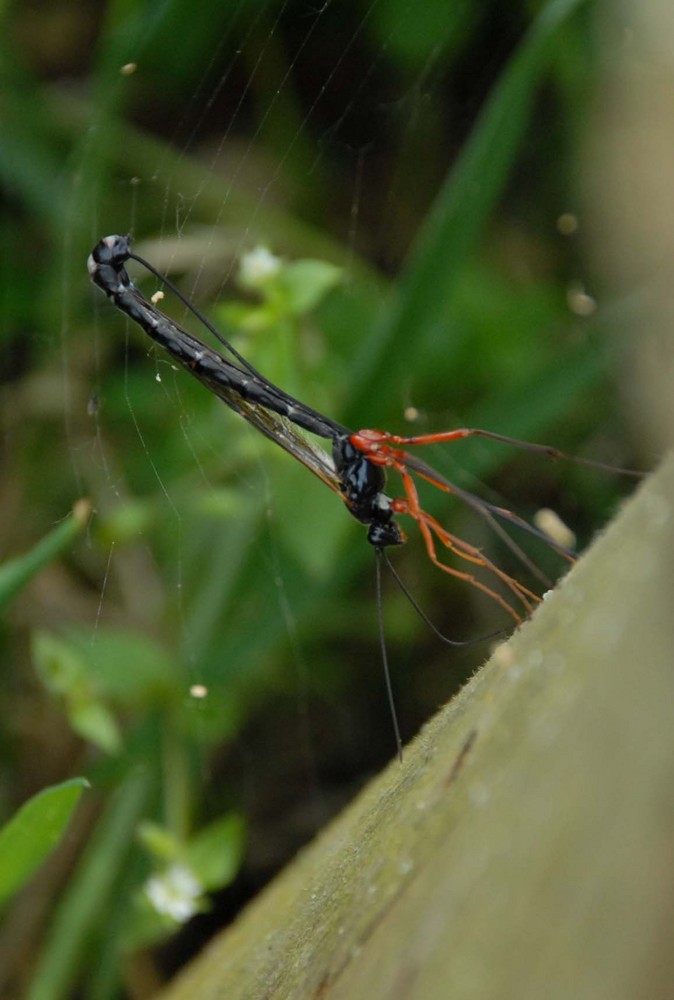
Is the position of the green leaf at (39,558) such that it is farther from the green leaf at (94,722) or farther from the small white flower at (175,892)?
the small white flower at (175,892)

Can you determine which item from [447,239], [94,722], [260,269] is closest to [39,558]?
[94,722]

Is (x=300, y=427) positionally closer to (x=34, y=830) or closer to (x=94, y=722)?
(x=34, y=830)

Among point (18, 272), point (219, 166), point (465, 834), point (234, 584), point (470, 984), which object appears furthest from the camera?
point (219, 166)

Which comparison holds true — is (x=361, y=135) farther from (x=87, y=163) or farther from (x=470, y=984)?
(x=470, y=984)

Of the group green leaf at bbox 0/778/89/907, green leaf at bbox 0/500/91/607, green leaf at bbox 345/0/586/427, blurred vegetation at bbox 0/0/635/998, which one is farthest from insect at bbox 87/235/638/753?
green leaf at bbox 345/0/586/427

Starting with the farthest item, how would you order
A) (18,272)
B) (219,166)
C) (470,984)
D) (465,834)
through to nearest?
(219,166) → (18,272) → (465,834) → (470,984)

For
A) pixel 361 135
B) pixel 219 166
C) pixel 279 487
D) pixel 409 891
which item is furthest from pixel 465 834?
pixel 219 166

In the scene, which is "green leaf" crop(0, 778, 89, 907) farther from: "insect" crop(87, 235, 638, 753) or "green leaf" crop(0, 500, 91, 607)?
"insect" crop(87, 235, 638, 753)

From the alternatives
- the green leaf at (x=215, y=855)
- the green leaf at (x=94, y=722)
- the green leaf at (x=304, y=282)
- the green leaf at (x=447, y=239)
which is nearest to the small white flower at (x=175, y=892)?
the green leaf at (x=215, y=855)
